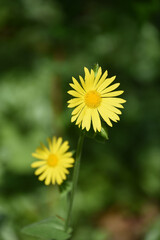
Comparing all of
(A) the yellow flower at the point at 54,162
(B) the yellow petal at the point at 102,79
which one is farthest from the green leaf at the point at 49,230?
(B) the yellow petal at the point at 102,79

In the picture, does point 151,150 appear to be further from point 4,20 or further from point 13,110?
point 4,20

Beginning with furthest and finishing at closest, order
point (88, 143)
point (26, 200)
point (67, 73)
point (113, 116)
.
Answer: point (67, 73) < point (88, 143) < point (26, 200) < point (113, 116)

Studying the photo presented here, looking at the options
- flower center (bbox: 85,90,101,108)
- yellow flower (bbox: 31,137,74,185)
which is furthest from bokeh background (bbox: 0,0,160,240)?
flower center (bbox: 85,90,101,108)

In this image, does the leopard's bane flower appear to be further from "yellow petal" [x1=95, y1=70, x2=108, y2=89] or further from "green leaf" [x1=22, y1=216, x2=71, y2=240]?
"green leaf" [x1=22, y1=216, x2=71, y2=240]

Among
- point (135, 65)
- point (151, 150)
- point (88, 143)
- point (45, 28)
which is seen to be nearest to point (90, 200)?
point (88, 143)

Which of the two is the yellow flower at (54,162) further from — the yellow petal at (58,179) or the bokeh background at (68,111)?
the bokeh background at (68,111)

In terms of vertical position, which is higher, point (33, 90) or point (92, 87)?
point (33, 90)
